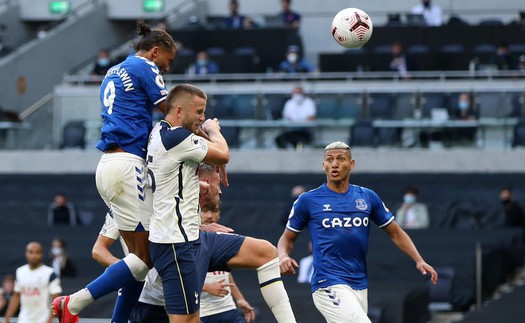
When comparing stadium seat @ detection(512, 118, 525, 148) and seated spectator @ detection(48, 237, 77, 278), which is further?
stadium seat @ detection(512, 118, 525, 148)

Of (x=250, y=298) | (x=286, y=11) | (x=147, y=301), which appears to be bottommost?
(x=250, y=298)

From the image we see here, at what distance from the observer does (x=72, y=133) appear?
22.3 metres

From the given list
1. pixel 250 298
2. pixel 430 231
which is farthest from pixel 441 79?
pixel 250 298

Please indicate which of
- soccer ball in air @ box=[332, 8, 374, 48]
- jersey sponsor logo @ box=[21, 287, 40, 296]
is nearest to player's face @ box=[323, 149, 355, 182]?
soccer ball in air @ box=[332, 8, 374, 48]

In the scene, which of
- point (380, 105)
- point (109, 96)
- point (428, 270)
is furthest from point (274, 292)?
point (380, 105)

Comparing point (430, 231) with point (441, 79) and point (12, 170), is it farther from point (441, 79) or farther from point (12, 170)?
point (12, 170)

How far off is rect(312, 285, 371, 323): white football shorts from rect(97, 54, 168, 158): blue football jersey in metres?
2.03

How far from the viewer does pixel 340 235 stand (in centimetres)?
962

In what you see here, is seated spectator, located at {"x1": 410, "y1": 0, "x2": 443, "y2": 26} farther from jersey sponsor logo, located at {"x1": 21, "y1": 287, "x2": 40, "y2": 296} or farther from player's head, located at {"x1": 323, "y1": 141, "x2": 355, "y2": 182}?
player's head, located at {"x1": 323, "y1": 141, "x2": 355, "y2": 182}

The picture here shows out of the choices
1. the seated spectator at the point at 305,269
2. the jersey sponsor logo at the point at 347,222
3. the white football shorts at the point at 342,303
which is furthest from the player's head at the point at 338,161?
the seated spectator at the point at 305,269

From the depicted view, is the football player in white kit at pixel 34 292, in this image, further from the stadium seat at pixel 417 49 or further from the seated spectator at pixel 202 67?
the stadium seat at pixel 417 49

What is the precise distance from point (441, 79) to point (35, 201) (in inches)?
299

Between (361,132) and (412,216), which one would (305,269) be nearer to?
(412,216)

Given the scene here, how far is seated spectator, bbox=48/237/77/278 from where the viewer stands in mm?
16844
